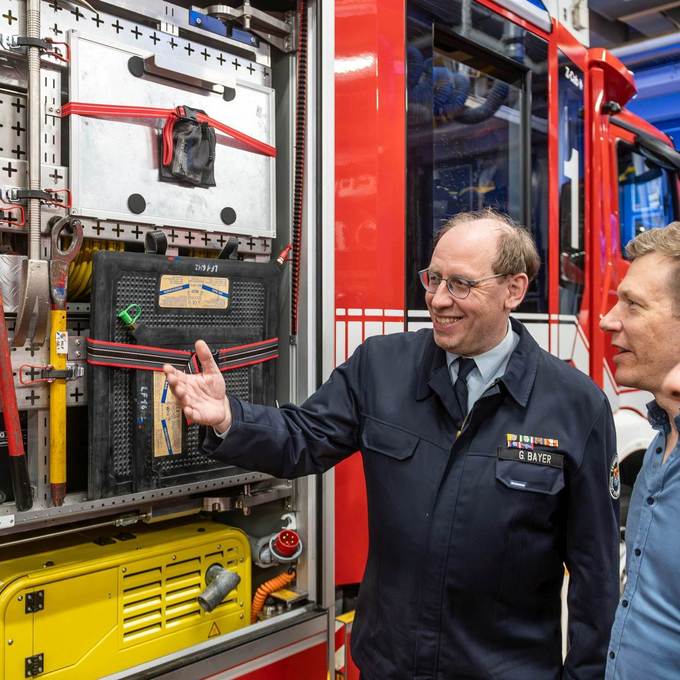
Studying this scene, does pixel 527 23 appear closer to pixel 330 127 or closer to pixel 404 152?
pixel 404 152

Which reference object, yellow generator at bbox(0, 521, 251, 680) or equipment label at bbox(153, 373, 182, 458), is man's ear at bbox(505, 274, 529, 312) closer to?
equipment label at bbox(153, 373, 182, 458)

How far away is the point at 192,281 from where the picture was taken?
203 centimetres

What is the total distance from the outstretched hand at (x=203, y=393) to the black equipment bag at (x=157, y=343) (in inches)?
3.6

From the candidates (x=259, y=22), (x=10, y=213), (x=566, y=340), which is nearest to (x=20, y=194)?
(x=10, y=213)

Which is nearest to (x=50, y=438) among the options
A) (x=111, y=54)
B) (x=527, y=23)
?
(x=111, y=54)

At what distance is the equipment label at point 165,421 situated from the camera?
1961mm

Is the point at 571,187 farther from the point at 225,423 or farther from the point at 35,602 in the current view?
the point at 35,602

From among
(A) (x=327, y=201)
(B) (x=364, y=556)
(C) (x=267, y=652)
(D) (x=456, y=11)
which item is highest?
(D) (x=456, y=11)

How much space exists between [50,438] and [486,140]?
2113 millimetres

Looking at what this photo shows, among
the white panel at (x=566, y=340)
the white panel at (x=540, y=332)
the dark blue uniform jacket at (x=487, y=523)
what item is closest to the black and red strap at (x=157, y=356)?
the dark blue uniform jacket at (x=487, y=523)

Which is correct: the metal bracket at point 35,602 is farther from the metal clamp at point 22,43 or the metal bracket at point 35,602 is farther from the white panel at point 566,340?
the white panel at point 566,340

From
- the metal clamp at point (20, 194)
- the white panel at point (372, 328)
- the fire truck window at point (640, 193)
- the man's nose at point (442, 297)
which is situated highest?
the fire truck window at point (640, 193)

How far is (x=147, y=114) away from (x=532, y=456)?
1289 mm

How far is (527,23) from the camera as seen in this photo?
309cm
